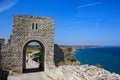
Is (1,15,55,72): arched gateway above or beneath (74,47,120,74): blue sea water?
above

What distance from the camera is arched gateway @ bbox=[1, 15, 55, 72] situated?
17453 millimetres

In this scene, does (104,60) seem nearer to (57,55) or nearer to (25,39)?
(57,55)

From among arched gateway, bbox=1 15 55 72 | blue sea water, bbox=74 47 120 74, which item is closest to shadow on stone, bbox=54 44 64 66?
arched gateway, bbox=1 15 55 72

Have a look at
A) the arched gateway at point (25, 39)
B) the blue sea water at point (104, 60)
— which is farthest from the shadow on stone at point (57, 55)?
the blue sea water at point (104, 60)

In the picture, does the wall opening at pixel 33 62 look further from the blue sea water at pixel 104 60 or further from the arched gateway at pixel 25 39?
the blue sea water at pixel 104 60

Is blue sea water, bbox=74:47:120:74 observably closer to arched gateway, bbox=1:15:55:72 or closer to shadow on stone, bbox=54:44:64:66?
shadow on stone, bbox=54:44:64:66

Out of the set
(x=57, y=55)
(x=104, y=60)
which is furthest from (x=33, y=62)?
(x=104, y=60)

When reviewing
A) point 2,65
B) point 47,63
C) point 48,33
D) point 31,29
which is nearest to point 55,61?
point 47,63

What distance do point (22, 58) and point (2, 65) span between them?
2.06m

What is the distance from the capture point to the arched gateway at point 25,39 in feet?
57.3

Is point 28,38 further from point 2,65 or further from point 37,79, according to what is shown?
point 37,79

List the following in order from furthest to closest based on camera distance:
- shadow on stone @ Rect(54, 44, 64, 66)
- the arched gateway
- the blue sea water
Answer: the blue sea water < shadow on stone @ Rect(54, 44, 64, 66) < the arched gateway

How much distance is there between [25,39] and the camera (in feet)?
58.6

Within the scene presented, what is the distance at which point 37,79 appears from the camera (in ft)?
48.9
